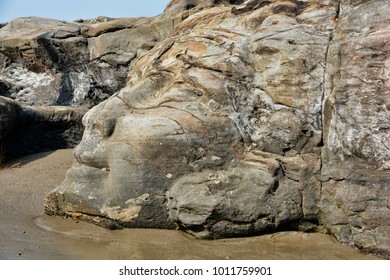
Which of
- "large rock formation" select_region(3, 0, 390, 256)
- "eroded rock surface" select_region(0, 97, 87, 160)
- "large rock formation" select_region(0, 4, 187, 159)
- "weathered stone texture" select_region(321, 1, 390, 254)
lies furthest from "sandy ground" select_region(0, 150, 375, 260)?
"large rock formation" select_region(0, 4, 187, 159)

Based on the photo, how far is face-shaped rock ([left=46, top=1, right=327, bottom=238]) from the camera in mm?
3621

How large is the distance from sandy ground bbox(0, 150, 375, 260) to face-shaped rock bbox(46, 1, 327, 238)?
12cm

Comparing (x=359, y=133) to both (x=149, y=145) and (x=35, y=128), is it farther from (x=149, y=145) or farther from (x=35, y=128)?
(x=35, y=128)

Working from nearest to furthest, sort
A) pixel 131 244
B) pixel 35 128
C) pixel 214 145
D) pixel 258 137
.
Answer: pixel 131 244 → pixel 214 145 → pixel 258 137 → pixel 35 128

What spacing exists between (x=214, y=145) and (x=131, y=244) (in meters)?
1.09

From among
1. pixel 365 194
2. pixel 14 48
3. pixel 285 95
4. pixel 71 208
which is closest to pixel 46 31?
pixel 14 48

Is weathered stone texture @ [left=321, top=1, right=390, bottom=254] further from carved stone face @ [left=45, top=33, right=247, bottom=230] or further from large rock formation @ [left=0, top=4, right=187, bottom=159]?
large rock formation @ [left=0, top=4, right=187, bottom=159]

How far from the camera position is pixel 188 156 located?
3758 millimetres

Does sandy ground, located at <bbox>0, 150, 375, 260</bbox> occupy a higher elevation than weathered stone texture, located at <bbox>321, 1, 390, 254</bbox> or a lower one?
lower

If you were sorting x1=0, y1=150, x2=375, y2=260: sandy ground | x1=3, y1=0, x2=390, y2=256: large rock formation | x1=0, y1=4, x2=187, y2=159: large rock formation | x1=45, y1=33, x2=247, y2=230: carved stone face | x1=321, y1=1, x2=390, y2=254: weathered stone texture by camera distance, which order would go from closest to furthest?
1. x1=0, y1=150, x2=375, y2=260: sandy ground
2. x1=321, y1=1, x2=390, y2=254: weathered stone texture
3. x1=3, y1=0, x2=390, y2=256: large rock formation
4. x1=45, y1=33, x2=247, y2=230: carved stone face
5. x1=0, y1=4, x2=187, y2=159: large rock formation

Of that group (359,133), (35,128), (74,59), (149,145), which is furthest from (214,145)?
(74,59)

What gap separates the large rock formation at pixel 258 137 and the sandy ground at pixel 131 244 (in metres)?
0.10

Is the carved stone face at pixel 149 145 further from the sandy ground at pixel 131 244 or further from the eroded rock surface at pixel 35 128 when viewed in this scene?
the eroded rock surface at pixel 35 128

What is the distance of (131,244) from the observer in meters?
3.43
